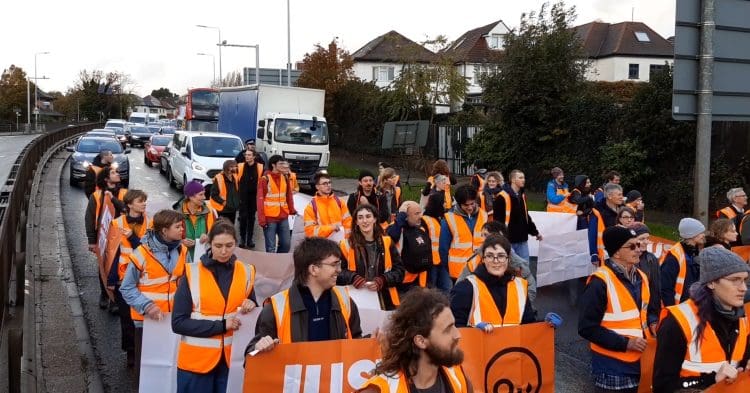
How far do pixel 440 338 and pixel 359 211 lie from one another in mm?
3862

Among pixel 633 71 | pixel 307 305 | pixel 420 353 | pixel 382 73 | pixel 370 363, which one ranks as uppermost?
pixel 382 73

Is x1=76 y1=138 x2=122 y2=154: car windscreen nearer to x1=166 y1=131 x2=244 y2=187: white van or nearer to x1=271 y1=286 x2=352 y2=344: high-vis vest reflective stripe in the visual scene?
x1=166 y1=131 x2=244 y2=187: white van

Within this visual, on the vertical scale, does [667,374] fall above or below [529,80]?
below

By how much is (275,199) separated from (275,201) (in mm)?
32

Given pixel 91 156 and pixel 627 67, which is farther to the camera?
pixel 627 67

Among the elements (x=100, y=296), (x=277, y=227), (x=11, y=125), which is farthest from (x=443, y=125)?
(x=11, y=125)

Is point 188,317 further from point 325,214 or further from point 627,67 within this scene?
point 627,67

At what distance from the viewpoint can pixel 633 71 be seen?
62438mm

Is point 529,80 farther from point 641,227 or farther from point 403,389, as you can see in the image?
point 403,389

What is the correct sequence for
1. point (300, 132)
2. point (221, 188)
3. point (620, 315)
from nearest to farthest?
point (620, 315)
point (221, 188)
point (300, 132)

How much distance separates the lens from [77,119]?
348 feet

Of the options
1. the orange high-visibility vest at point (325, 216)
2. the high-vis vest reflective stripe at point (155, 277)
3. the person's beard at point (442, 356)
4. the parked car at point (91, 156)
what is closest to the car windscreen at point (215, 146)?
the parked car at point (91, 156)

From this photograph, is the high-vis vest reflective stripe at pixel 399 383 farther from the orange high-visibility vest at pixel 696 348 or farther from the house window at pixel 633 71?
the house window at pixel 633 71

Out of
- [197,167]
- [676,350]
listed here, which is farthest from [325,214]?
[197,167]
